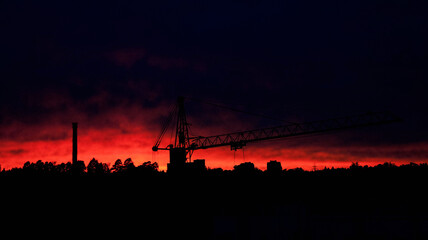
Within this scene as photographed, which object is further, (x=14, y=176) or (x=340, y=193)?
(x=340, y=193)

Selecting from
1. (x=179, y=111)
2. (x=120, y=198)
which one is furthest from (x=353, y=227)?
(x=179, y=111)

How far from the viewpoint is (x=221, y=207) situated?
23250mm

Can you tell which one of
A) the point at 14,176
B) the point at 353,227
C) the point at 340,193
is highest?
the point at 14,176

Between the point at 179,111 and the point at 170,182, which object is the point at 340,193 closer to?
the point at 170,182

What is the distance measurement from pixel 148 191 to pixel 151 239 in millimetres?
2426

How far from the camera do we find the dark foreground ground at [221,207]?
821 inches

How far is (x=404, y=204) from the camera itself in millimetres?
23875

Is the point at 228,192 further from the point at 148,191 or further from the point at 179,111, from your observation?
the point at 179,111

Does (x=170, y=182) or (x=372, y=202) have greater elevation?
(x=170, y=182)

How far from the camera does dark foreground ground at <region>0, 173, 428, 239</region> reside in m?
20.9

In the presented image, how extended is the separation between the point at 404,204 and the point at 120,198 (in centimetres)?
1573

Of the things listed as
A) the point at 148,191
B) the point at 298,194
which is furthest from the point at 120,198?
the point at 298,194

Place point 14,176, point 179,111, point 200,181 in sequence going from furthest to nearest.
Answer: point 179,111, point 200,181, point 14,176

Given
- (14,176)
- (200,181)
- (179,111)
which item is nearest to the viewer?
(14,176)
